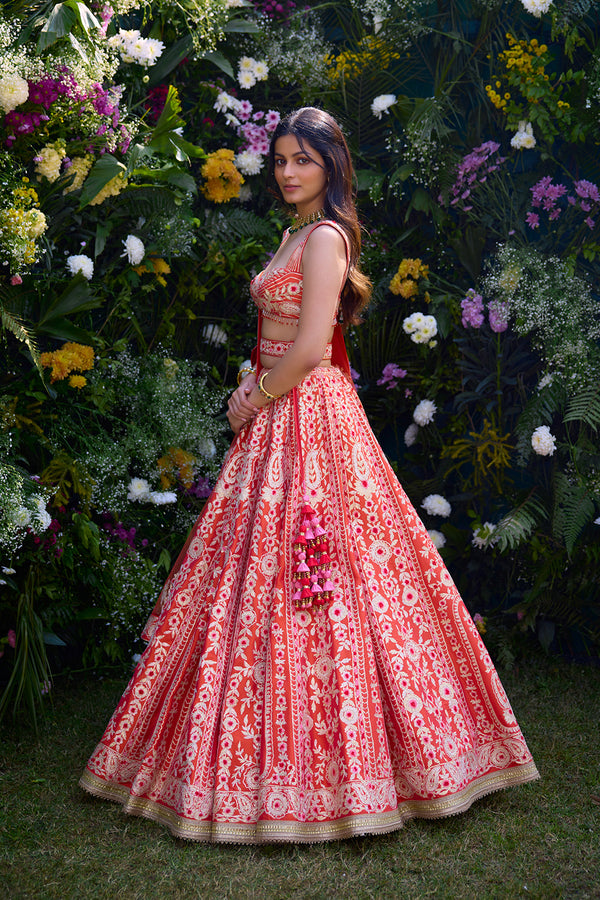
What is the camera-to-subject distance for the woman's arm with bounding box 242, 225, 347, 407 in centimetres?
221

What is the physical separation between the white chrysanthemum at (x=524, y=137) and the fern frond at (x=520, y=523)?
4.39 feet

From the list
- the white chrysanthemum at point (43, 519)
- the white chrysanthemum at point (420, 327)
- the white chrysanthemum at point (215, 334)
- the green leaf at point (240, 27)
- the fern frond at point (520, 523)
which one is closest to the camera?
the white chrysanthemum at point (43, 519)

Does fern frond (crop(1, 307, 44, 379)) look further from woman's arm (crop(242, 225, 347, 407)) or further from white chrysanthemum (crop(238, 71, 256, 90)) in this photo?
white chrysanthemum (crop(238, 71, 256, 90))

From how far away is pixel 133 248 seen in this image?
304 centimetres

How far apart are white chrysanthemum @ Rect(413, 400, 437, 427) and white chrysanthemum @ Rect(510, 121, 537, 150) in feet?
3.38

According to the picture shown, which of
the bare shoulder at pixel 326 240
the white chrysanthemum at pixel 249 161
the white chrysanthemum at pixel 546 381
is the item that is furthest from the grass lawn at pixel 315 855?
the white chrysanthemum at pixel 249 161

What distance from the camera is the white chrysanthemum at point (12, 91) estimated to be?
93.7 inches

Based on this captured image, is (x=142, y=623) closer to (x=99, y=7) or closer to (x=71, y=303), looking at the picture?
(x=71, y=303)

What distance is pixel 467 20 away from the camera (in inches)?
137

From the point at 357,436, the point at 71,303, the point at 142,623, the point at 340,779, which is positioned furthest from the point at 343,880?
the point at 71,303

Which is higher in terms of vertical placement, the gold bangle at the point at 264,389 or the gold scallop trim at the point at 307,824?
the gold bangle at the point at 264,389

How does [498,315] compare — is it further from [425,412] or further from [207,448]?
[207,448]

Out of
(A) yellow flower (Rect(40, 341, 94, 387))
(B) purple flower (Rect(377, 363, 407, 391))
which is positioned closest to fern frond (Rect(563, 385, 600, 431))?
(B) purple flower (Rect(377, 363, 407, 391))

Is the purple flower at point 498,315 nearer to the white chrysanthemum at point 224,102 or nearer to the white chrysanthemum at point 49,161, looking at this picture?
the white chrysanthemum at point 224,102
